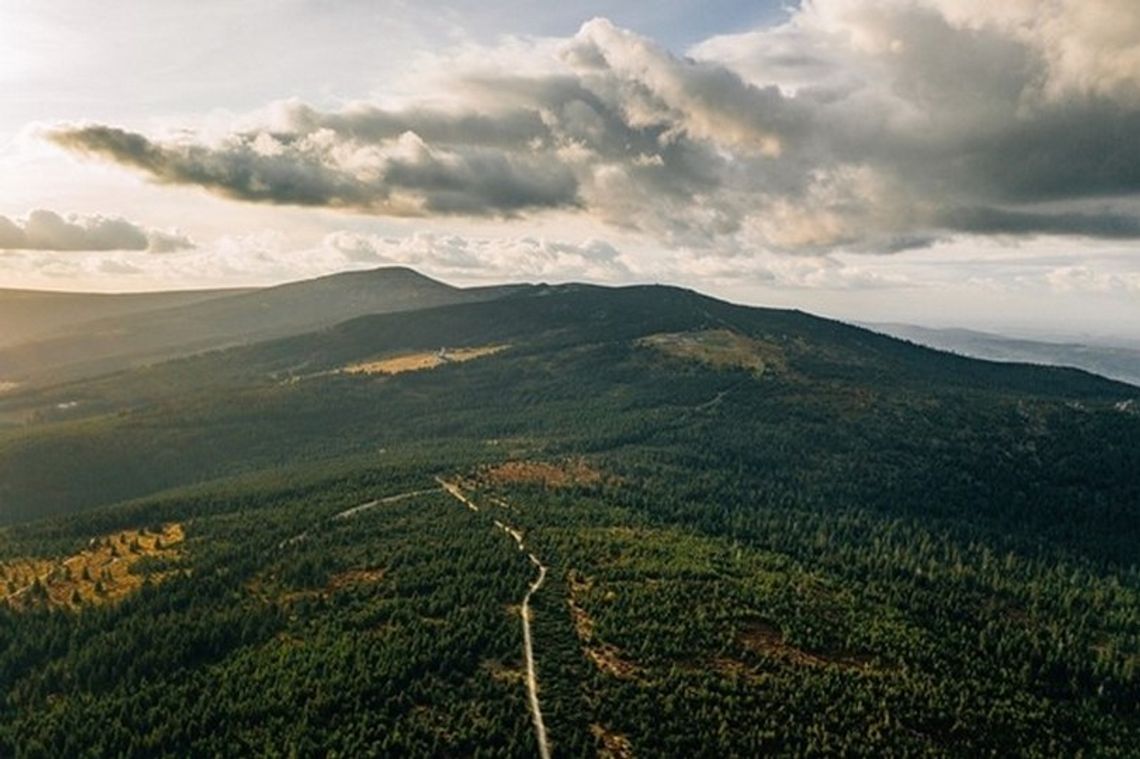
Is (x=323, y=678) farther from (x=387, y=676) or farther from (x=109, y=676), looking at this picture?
(x=109, y=676)

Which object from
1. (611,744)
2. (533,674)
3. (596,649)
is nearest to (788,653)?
(596,649)

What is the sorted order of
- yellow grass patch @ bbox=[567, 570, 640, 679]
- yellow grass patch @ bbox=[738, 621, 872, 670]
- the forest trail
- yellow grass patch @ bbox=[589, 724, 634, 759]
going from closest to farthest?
yellow grass patch @ bbox=[589, 724, 634, 759]
the forest trail
yellow grass patch @ bbox=[567, 570, 640, 679]
yellow grass patch @ bbox=[738, 621, 872, 670]

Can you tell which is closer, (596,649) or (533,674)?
(533,674)

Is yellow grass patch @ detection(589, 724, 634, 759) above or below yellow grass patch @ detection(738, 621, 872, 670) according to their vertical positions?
below

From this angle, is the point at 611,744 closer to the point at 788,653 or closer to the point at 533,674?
the point at 533,674

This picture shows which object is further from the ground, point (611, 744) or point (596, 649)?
point (596, 649)

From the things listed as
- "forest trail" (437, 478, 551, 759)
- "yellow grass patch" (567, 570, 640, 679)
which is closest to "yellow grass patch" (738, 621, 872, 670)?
"yellow grass patch" (567, 570, 640, 679)

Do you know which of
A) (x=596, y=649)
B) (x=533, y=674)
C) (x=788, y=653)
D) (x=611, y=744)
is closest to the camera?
(x=611, y=744)

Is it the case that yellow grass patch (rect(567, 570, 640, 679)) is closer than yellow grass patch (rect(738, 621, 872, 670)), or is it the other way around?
yellow grass patch (rect(567, 570, 640, 679))

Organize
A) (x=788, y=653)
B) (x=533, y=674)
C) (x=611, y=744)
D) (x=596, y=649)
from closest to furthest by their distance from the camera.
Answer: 1. (x=611, y=744)
2. (x=533, y=674)
3. (x=596, y=649)
4. (x=788, y=653)

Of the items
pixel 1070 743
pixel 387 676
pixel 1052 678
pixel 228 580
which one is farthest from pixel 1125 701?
pixel 228 580

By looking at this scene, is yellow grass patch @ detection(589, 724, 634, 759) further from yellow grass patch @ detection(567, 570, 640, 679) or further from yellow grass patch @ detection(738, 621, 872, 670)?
yellow grass patch @ detection(738, 621, 872, 670)
